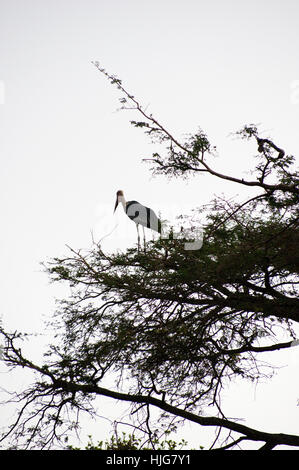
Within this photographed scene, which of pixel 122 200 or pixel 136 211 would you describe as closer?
pixel 136 211

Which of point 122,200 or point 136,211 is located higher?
point 122,200

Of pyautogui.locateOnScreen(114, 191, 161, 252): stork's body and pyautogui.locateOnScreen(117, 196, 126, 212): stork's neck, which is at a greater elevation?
pyautogui.locateOnScreen(117, 196, 126, 212): stork's neck

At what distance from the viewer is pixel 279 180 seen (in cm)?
545

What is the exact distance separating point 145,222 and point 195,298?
331 centimetres

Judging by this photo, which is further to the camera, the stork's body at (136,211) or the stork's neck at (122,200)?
the stork's neck at (122,200)

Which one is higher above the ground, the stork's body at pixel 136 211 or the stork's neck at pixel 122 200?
the stork's neck at pixel 122 200

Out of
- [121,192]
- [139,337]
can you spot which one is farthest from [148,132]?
[121,192]

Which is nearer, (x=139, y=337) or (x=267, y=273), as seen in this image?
(x=267, y=273)

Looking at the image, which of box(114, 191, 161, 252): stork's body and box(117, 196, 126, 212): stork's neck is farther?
box(117, 196, 126, 212): stork's neck
